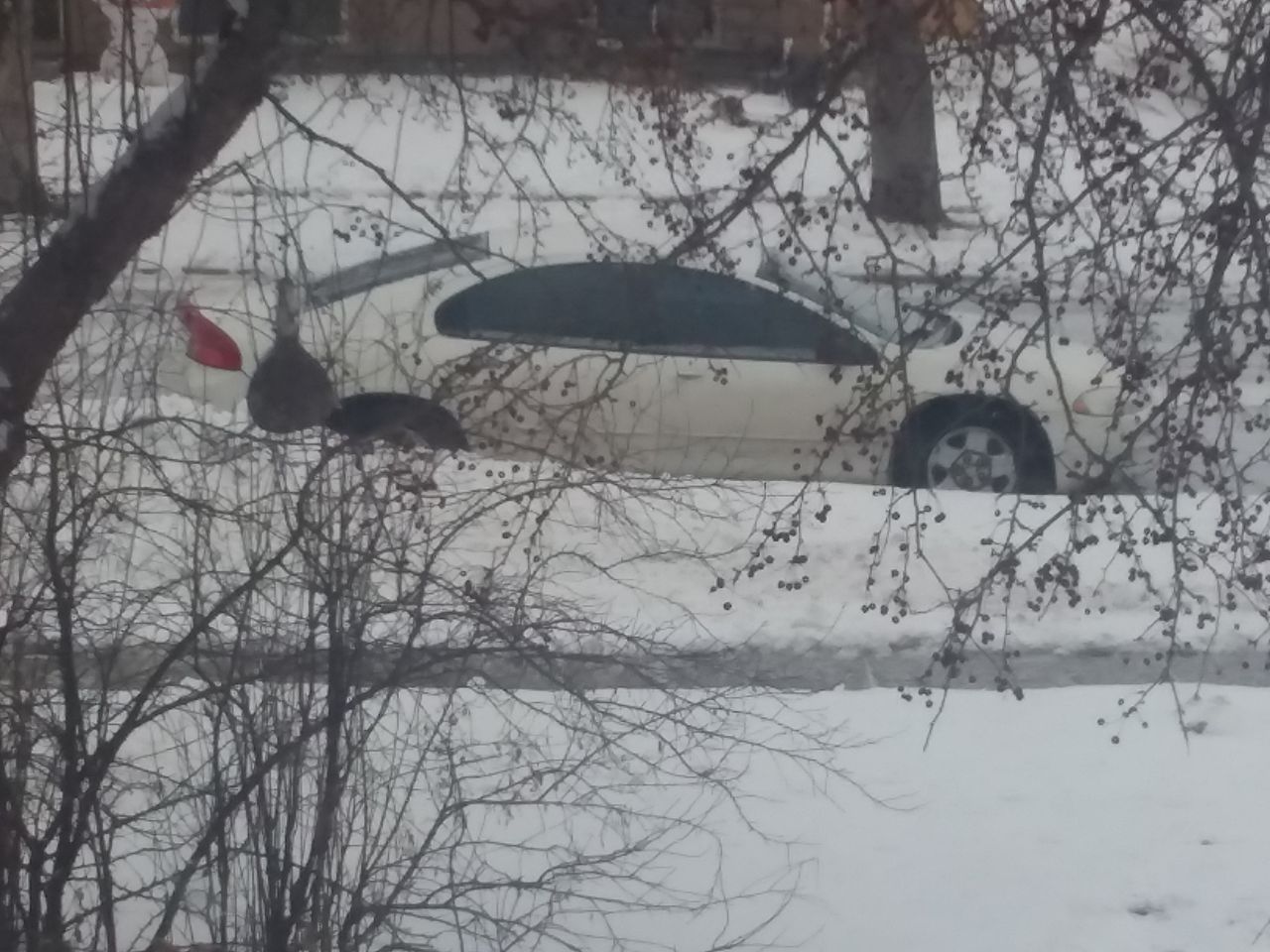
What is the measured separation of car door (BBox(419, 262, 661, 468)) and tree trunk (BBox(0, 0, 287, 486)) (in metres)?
0.83

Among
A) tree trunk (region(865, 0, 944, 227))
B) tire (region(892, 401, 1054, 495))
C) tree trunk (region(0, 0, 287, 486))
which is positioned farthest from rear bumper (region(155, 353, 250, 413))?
tire (region(892, 401, 1054, 495))

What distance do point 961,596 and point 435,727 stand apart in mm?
1321

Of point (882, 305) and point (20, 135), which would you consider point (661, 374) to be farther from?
point (20, 135)

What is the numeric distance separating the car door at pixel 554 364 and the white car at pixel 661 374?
0.01m

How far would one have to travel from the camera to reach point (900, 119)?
14.5 ft

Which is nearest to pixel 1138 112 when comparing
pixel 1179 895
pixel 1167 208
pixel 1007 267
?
pixel 1007 267

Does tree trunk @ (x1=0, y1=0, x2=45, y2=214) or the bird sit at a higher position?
tree trunk @ (x1=0, y1=0, x2=45, y2=214)

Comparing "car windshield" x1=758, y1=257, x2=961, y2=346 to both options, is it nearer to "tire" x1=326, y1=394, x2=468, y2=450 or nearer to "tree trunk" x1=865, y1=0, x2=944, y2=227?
"tree trunk" x1=865, y1=0, x2=944, y2=227

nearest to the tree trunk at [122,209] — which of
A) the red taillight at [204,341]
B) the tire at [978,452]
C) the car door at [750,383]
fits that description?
A: the red taillight at [204,341]

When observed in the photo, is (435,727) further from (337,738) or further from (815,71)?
(815,71)

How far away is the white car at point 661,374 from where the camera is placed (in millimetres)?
4266

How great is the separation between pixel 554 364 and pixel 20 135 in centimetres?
178

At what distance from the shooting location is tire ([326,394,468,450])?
3949mm

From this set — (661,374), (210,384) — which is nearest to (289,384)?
(210,384)
